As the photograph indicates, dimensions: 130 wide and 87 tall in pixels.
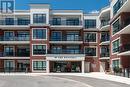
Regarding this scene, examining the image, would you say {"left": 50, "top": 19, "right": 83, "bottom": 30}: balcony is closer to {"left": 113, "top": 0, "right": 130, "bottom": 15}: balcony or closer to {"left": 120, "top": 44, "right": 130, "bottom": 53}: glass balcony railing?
{"left": 113, "top": 0, "right": 130, "bottom": 15}: balcony

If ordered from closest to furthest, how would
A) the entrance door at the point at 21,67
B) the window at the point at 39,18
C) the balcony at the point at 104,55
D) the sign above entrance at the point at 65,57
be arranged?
the sign above entrance at the point at 65,57 < the balcony at the point at 104,55 < the window at the point at 39,18 < the entrance door at the point at 21,67

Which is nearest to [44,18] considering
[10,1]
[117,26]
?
[10,1]

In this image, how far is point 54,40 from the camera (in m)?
66.6

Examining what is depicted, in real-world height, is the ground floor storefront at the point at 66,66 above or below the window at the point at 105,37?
below

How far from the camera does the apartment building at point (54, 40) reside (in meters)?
64.4

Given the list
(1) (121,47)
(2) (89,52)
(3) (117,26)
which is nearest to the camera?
(1) (121,47)

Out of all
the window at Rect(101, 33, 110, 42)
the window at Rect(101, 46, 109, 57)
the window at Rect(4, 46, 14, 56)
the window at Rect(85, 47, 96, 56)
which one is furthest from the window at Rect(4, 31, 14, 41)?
the window at Rect(101, 46, 109, 57)

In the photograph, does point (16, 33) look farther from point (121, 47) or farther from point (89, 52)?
point (121, 47)

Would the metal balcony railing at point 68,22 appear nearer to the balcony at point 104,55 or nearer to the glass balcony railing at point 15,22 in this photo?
the glass balcony railing at point 15,22

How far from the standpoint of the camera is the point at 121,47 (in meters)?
47.4

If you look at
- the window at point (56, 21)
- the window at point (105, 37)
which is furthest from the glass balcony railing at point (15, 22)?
the window at point (105, 37)

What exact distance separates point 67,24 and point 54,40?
198 inches

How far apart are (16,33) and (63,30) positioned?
10066 mm

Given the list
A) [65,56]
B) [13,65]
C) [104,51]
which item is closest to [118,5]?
[65,56]
